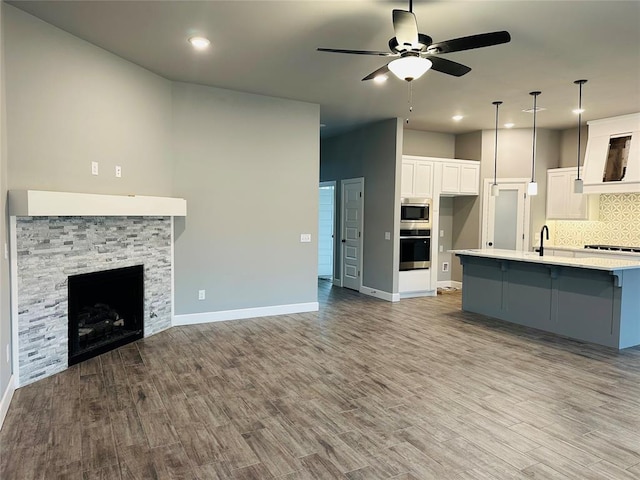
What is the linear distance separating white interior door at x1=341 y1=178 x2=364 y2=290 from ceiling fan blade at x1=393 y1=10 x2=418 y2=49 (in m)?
4.98

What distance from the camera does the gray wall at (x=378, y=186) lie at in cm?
705

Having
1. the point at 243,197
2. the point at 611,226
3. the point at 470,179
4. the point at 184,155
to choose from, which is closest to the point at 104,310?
the point at 184,155

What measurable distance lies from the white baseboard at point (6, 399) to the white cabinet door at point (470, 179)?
7.15 meters

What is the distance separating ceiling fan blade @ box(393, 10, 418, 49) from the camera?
2625 millimetres

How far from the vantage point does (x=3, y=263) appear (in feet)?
10.2

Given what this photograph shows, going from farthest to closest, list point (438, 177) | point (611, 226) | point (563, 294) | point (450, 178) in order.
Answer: point (450, 178)
point (438, 177)
point (611, 226)
point (563, 294)

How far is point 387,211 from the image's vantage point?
7207 millimetres

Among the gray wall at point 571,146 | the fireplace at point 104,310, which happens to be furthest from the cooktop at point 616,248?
the fireplace at point 104,310

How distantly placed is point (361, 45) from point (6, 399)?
13.7 ft

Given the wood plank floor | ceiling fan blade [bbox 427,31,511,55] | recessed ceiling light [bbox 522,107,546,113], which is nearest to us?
the wood plank floor

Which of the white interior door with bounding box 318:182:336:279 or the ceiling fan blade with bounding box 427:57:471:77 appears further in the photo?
the white interior door with bounding box 318:182:336:279

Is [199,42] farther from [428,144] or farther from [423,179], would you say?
[428,144]

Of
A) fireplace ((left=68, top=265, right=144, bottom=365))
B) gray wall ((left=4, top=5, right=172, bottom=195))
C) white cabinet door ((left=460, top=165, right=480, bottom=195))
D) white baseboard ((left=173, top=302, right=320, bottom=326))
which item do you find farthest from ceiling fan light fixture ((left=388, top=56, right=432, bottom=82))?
white cabinet door ((left=460, top=165, right=480, bottom=195))

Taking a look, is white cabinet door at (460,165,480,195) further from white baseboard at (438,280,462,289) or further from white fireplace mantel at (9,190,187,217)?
white fireplace mantel at (9,190,187,217)
